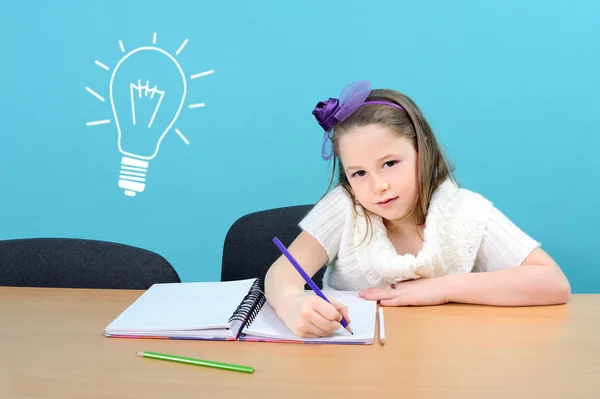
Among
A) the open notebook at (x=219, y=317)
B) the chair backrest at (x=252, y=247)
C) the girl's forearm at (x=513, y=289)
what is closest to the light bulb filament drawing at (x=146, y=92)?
the chair backrest at (x=252, y=247)

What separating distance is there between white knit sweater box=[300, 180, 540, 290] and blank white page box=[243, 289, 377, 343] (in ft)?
0.54

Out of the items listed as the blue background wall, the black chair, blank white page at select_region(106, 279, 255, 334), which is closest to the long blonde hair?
blank white page at select_region(106, 279, 255, 334)

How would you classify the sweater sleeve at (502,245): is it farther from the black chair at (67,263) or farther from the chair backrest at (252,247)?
the black chair at (67,263)

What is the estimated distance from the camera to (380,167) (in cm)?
129

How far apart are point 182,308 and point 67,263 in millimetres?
470

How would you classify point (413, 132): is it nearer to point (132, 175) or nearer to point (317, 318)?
point (317, 318)

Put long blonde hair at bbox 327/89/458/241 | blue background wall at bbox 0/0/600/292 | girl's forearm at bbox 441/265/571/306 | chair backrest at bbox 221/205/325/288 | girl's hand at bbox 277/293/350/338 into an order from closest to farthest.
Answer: girl's hand at bbox 277/293/350/338
girl's forearm at bbox 441/265/571/306
long blonde hair at bbox 327/89/458/241
chair backrest at bbox 221/205/325/288
blue background wall at bbox 0/0/600/292

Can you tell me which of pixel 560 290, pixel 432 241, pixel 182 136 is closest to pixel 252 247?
pixel 432 241

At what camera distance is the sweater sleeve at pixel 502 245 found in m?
1.32

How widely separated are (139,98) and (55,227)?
0.53 meters

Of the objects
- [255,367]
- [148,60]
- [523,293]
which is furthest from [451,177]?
[148,60]

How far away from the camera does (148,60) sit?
2428 millimetres

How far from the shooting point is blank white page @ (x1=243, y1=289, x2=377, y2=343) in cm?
104

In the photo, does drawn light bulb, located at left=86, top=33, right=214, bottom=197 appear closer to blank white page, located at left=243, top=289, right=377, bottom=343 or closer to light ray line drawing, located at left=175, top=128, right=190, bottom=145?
light ray line drawing, located at left=175, top=128, right=190, bottom=145
